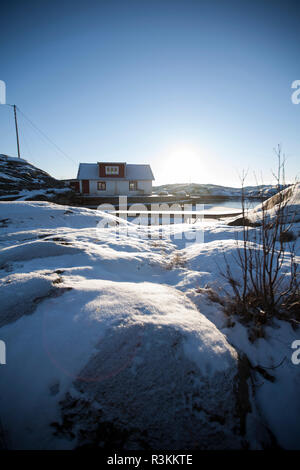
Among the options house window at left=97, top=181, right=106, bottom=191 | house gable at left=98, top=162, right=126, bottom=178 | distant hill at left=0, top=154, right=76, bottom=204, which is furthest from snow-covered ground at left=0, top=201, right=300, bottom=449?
house gable at left=98, top=162, right=126, bottom=178

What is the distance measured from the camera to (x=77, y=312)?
182 centimetres

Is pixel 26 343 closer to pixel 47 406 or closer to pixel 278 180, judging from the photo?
pixel 47 406

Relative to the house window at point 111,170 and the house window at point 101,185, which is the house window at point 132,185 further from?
the house window at point 101,185

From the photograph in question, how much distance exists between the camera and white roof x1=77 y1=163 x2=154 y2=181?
2503cm

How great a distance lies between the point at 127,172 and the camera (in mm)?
27000

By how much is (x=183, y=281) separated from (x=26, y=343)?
2366 mm

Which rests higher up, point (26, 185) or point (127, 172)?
point (127, 172)

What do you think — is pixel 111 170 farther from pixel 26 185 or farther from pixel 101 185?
pixel 26 185

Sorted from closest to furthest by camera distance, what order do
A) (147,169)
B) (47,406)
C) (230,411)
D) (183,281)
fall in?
(47,406)
(230,411)
(183,281)
(147,169)

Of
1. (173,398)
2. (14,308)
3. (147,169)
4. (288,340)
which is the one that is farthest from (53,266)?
(147,169)

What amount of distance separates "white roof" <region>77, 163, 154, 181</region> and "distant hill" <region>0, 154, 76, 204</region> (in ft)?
24.9

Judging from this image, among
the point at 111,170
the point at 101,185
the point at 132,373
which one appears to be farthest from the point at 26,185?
the point at 132,373

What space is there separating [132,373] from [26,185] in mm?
16781

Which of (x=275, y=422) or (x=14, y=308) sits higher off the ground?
(x=14, y=308)
